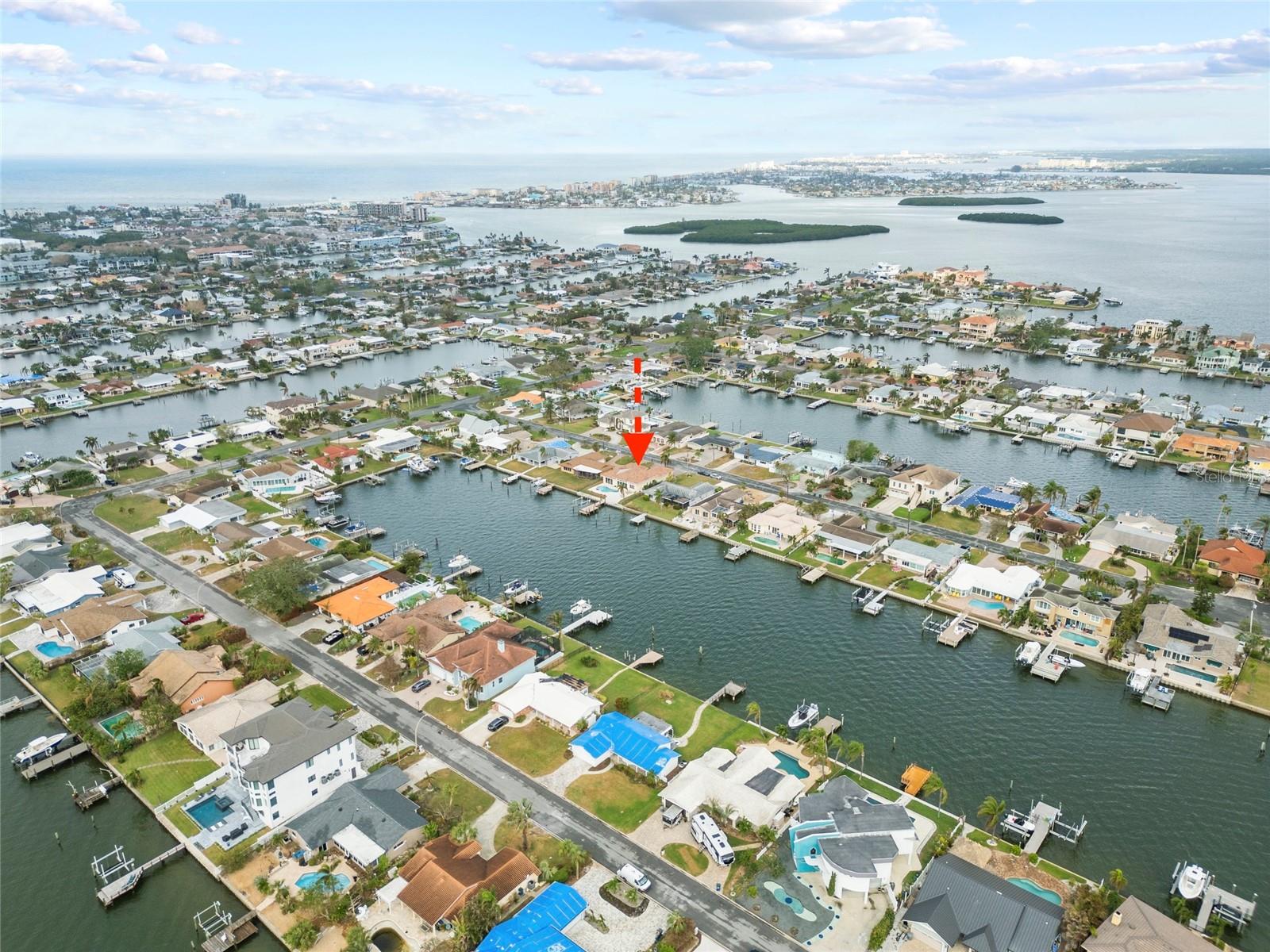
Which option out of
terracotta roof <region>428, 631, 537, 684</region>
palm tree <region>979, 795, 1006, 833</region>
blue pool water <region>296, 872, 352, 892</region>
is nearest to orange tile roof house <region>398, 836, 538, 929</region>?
blue pool water <region>296, 872, 352, 892</region>

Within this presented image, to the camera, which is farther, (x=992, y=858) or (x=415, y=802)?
(x=415, y=802)

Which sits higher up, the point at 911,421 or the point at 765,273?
the point at 765,273

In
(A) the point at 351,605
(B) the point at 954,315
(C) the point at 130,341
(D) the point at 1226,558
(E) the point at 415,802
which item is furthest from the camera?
(B) the point at 954,315

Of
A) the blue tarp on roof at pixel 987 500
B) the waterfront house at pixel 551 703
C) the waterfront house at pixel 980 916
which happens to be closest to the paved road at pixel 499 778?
the waterfront house at pixel 551 703

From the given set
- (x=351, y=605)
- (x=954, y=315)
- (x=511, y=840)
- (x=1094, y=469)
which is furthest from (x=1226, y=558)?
(x=954, y=315)

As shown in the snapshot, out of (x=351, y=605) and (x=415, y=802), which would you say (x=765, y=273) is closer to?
(x=351, y=605)

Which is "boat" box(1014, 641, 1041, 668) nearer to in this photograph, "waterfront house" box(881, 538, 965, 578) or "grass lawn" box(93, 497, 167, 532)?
"waterfront house" box(881, 538, 965, 578)
